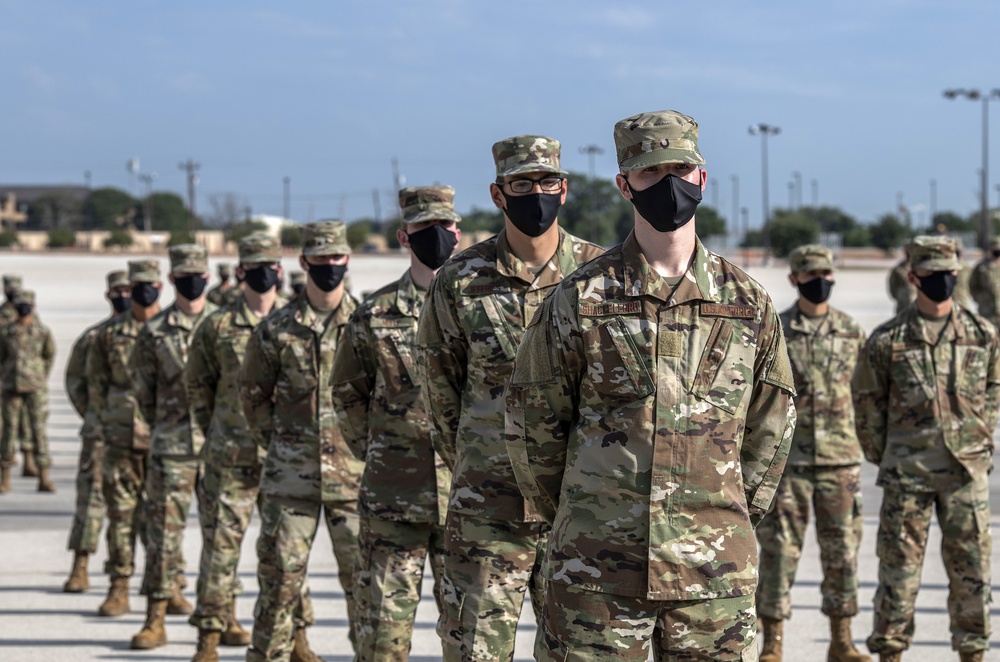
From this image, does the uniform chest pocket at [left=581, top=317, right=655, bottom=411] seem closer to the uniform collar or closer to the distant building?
the uniform collar

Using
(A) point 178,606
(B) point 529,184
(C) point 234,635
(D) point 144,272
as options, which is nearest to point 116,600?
(A) point 178,606

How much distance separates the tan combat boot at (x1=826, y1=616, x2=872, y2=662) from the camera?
26.9 feet

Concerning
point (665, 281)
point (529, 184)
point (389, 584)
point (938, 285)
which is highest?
point (529, 184)

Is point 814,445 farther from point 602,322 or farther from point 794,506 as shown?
point 602,322

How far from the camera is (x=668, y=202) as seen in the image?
14.6 feet

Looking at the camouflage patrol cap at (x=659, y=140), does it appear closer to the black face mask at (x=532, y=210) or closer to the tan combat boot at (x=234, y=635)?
the black face mask at (x=532, y=210)

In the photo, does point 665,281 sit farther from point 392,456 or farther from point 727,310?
point 392,456

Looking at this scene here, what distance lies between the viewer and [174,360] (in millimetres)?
9492

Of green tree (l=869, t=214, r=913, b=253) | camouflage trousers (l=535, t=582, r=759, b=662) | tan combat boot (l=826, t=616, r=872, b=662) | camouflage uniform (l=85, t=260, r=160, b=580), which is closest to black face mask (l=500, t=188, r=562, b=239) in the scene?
camouflage trousers (l=535, t=582, r=759, b=662)

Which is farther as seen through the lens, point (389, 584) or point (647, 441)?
point (389, 584)

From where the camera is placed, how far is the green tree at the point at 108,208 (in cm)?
12250

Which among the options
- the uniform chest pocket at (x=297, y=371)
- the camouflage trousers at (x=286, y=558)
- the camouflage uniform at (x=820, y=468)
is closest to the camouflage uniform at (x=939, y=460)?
the camouflage uniform at (x=820, y=468)

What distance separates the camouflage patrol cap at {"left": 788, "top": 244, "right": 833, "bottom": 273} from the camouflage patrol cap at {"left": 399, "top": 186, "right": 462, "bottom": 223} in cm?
271

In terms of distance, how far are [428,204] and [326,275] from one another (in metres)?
1.18
